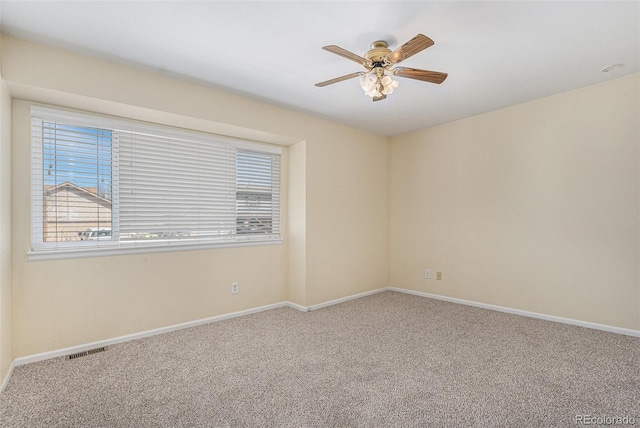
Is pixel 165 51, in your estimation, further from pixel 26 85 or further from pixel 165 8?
pixel 26 85

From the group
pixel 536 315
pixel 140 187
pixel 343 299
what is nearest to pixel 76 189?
pixel 140 187

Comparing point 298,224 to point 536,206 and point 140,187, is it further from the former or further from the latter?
point 536,206

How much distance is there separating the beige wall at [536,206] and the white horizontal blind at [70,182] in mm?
3748

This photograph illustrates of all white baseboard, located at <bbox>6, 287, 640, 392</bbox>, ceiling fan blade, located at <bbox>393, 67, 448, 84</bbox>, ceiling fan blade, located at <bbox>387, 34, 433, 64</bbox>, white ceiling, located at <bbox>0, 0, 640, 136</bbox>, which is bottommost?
white baseboard, located at <bbox>6, 287, 640, 392</bbox>

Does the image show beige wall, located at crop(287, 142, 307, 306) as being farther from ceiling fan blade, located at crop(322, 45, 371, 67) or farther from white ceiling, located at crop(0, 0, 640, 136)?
ceiling fan blade, located at crop(322, 45, 371, 67)

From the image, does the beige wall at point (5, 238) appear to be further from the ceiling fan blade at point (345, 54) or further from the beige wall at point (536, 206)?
the beige wall at point (536, 206)

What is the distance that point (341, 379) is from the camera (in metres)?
2.20

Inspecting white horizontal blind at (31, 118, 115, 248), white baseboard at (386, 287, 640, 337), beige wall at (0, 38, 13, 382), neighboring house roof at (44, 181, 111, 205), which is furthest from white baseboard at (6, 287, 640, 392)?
neighboring house roof at (44, 181, 111, 205)

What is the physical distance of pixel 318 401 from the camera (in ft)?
6.37

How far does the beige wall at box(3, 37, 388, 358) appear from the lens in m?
2.42

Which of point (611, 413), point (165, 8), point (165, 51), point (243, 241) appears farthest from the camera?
point (243, 241)

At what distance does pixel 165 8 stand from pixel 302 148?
85.1 inches

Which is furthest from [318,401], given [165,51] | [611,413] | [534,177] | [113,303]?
Answer: [534,177]

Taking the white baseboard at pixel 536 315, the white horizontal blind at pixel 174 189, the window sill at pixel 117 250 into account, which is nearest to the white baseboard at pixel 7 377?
the window sill at pixel 117 250
